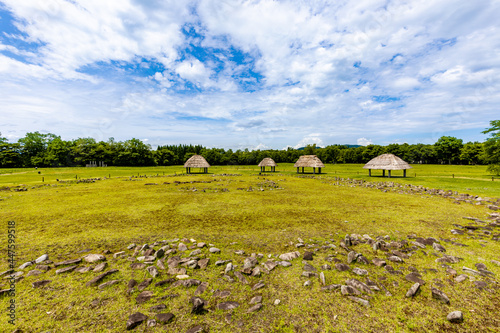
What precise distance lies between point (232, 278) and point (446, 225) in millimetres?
9903

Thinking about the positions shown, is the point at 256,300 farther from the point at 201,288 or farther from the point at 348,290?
the point at 348,290

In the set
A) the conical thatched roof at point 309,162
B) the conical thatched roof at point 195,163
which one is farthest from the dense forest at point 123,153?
the conical thatched roof at point 309,162

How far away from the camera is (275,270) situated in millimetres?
4883

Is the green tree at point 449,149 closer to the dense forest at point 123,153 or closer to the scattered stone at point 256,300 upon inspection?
the dense forest at point 123,153

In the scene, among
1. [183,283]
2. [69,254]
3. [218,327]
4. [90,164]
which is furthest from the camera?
[90,164]

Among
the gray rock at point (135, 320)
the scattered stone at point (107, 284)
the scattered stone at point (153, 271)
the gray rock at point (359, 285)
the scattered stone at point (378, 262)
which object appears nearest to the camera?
the gray rock at point (135, 320)

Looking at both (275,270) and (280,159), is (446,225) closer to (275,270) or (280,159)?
(275,270)

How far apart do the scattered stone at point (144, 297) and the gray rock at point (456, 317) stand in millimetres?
5679

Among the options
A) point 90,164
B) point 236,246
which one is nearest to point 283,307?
point 236,246

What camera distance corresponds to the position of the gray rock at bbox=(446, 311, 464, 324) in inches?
126

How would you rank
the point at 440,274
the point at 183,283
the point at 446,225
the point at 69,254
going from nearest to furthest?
the point at 183,283 < the point at 440,274 < the point at 69,254 < the point at 446,225

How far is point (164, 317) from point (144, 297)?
0.85 meters

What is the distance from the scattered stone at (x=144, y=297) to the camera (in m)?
3.74

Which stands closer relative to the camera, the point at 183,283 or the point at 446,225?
the point at 183,283
